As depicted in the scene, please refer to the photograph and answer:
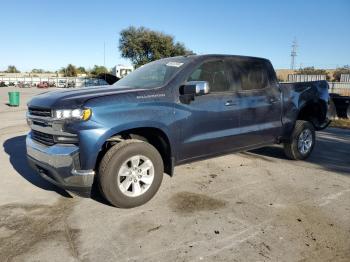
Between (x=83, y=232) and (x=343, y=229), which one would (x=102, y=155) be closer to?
(x=83, y=232)

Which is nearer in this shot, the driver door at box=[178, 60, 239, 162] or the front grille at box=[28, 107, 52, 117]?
the front grille at box=[28, 107, 52, 117]

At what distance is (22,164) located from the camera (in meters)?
6.56

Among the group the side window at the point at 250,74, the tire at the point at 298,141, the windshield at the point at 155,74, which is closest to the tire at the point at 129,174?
the windshield at the point at 155,74

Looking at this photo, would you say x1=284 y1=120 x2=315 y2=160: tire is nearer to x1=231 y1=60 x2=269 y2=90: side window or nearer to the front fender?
x1=231 y1=60 x2=269 y2=90: side window

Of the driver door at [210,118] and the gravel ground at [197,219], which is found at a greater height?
the driver door at [210,118]

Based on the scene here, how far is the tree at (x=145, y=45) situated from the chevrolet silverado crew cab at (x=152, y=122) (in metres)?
44.9

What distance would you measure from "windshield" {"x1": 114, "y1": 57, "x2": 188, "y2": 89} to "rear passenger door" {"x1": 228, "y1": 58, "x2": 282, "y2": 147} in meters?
0.89

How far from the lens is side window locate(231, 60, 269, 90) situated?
5574 millimetres

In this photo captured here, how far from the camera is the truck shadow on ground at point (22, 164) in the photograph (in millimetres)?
5254

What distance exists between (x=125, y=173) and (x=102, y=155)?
368 millimetres

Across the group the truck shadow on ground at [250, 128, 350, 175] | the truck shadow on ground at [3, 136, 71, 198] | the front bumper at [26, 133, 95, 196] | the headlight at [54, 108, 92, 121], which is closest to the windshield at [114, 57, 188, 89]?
the headlight at [54, 108, 92, 121]

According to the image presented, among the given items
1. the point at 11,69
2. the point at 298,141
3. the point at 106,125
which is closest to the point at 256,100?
the point at 298,141

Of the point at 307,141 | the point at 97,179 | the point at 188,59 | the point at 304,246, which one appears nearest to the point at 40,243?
the point at 97,179

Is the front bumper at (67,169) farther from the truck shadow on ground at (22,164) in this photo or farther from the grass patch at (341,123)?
the grass patch at (341,123)
